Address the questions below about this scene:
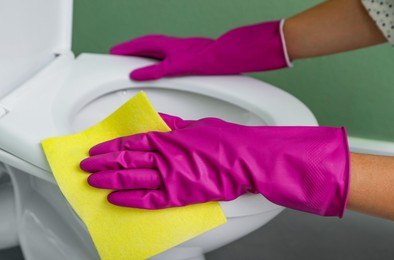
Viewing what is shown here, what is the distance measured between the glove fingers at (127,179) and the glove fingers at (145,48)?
483 mm

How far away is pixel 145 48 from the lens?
1102 mm

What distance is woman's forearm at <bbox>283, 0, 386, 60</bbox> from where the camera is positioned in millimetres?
974

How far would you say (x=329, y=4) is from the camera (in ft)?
3.28

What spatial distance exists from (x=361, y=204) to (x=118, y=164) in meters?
0.30

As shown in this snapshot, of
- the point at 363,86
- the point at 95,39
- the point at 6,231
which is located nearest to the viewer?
the point at 6,231

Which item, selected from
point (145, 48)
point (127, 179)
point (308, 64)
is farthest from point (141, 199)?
point (308, 64)

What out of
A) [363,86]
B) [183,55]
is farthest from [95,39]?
[363,86]

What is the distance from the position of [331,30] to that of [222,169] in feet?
1.52

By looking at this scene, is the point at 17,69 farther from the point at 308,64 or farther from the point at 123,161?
the point at 308,64

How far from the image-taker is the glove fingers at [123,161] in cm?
65

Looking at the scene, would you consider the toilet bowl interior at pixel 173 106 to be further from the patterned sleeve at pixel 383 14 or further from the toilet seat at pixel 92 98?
the patterned sleeve at pixel 383 14

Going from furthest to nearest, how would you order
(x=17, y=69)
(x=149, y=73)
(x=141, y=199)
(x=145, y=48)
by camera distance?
(x=145, y=48) → (x=149, y=73) → (x=17, y=69) → (x=141, y=199)

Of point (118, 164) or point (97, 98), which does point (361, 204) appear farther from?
point (97, 98)

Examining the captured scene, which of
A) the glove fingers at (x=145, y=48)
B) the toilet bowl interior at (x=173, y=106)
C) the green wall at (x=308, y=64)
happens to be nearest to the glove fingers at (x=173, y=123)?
the toilet bowl interior at (x=173, y=106)
